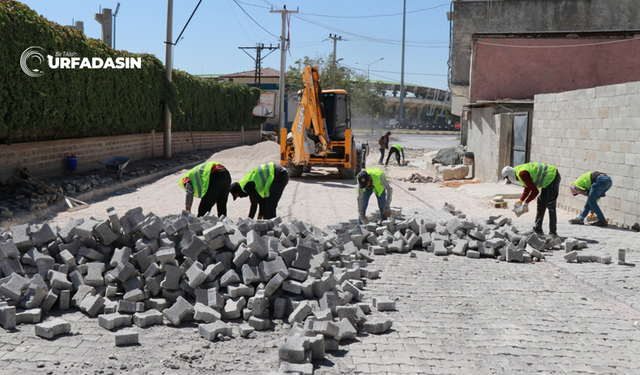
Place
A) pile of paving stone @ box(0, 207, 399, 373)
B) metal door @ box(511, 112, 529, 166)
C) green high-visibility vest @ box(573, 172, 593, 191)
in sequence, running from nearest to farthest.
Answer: pile of paving stone @ box(0, 207, 399, 373), green high-visibility vest @ box(573, 172, 593, 191), metal door @ box(511, 112, 529, 166)

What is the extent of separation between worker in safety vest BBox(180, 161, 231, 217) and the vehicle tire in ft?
31.4

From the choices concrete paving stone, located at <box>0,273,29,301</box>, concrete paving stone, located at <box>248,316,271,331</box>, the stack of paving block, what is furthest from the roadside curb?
concrete paving stone, located at <box>248,316,271,331</box>

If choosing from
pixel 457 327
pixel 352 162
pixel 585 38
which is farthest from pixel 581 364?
pixel 585 38

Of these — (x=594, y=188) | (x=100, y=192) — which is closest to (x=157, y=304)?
(x=594, y=188)

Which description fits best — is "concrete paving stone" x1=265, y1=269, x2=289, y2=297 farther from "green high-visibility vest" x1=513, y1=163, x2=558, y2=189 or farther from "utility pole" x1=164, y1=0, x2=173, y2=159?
"utility pole" x1=164, y1=0, x2=173, y2=159

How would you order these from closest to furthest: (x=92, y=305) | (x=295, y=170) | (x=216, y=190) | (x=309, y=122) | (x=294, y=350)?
(x=294, y=350)
(x=92, y=305)
(x=216, y=190)
(x=309, y=122)
(x=295, y=170)

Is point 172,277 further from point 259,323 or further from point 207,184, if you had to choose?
point 207,184

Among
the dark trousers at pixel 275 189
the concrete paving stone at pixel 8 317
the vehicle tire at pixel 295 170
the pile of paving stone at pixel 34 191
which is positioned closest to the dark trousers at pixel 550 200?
the dark trousers at pixel 275 189

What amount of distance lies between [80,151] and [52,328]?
40.9 ft

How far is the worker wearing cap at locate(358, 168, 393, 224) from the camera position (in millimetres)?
9039

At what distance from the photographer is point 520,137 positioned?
634 inches

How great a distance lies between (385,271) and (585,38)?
16056mm

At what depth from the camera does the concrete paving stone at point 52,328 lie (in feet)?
15.7

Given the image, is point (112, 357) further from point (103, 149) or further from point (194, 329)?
point (103, 149)
